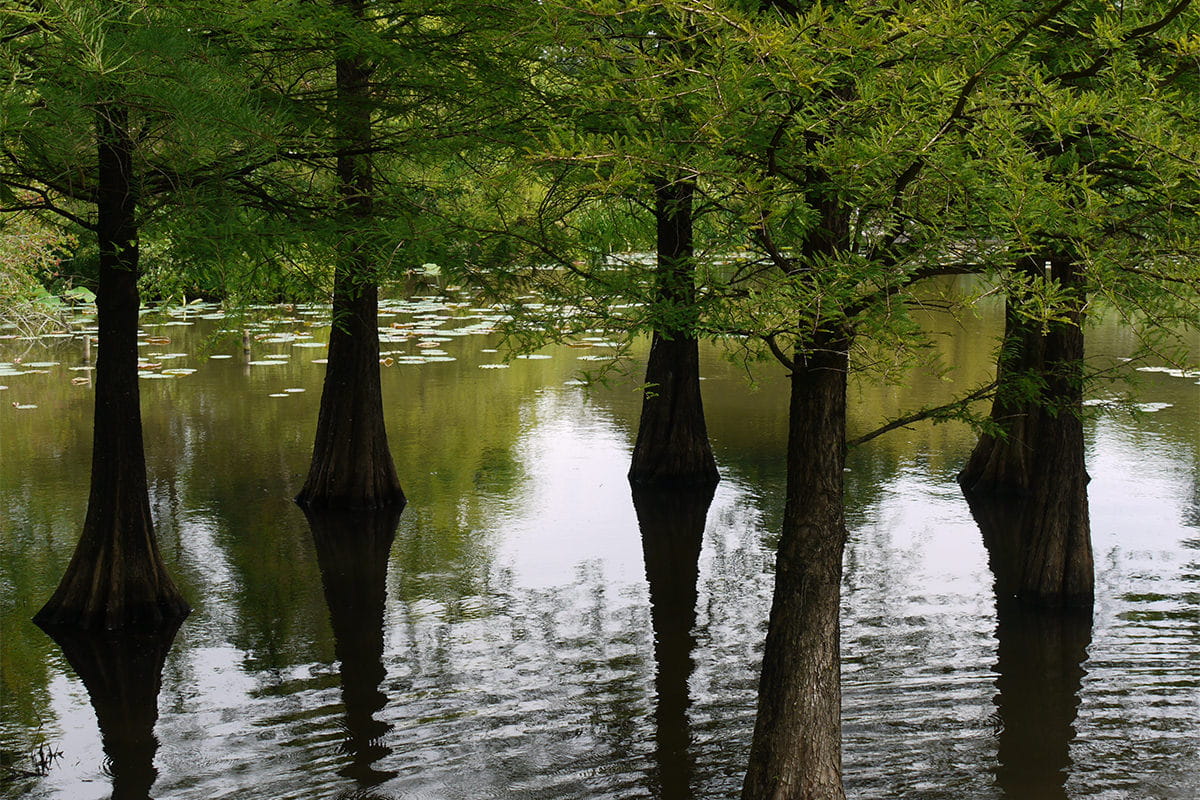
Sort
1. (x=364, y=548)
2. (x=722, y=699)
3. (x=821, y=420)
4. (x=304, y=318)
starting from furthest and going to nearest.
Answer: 1. (x=304, y=318)
2. (x=364, y=548)
3. (x=722, y=699)
4. (x=821, y=420)

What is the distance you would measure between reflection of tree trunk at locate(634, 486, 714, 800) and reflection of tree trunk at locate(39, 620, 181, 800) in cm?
328

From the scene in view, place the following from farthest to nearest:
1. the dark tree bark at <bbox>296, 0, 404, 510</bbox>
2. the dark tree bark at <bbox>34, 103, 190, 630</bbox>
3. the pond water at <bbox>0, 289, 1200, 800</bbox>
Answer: the dark tree bark at <bbox>296, 0, 404, 510</bbox>
the dark tree bark at <bbox>34, 103, 190, 630</bbox>
the pond water at <bbox>0, 289, 1200, 800</bbox>

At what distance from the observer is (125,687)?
30.0 ft

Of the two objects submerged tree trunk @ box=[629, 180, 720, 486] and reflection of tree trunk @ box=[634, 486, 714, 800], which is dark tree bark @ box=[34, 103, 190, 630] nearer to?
reflection of tree trunk @ box=[634, 486, 714, 800]

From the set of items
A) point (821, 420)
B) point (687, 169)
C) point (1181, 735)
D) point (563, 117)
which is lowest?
point (1181, 735)

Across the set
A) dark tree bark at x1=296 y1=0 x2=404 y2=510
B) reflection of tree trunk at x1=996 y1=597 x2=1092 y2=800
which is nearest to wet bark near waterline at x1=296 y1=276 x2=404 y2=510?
dark tree bark at x1=296 y1=0 x2=404 y2=510

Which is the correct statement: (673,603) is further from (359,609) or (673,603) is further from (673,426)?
(673,426)

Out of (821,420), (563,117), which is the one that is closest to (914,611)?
(821,420)

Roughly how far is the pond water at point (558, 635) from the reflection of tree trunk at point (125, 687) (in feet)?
0.11

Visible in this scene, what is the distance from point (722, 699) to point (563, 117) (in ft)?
14.1

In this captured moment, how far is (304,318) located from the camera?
34.3 m

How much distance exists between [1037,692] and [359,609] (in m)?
5.82

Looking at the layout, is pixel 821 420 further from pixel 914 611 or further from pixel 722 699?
pixel 914 611

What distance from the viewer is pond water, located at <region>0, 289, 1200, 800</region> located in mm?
7723
